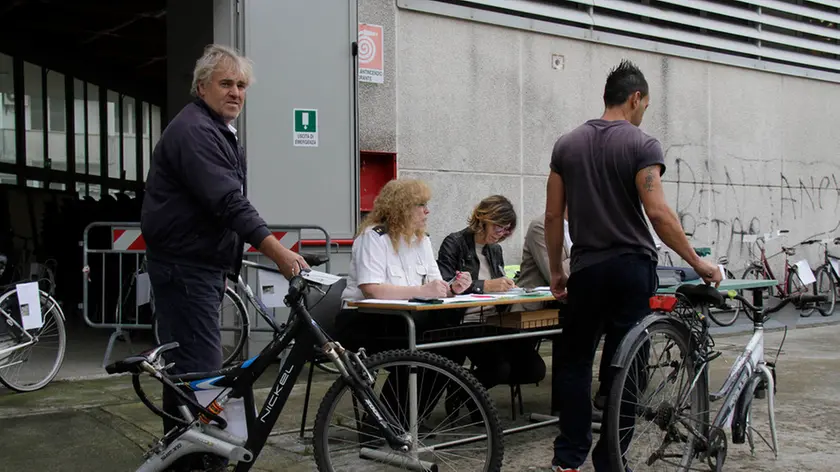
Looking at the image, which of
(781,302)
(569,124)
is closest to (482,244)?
(781,302)

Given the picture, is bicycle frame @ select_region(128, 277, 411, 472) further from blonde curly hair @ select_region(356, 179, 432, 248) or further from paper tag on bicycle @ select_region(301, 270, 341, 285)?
blonde curly hair @ select_region(356, 179, 432, 248)

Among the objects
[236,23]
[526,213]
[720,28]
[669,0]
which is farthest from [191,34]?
[720,28]

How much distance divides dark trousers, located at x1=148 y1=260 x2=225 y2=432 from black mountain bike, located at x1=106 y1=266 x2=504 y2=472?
0.07m

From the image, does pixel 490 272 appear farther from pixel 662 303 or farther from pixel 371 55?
pixel 371 55

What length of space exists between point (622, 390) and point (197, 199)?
183 centimetres

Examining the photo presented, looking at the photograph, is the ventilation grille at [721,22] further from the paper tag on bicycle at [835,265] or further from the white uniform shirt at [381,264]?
the white uniform shirt at [381,264]

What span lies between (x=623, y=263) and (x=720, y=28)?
27.3ft

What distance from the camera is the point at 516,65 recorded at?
346 inches

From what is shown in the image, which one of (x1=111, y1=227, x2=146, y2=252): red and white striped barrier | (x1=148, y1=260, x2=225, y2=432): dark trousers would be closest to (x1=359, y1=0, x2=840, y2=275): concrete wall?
(x1=111, y1=227, x2=146, y2=252): red and white striped barrier

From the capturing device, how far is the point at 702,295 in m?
3.56

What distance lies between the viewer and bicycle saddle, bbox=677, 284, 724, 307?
11.6 feet

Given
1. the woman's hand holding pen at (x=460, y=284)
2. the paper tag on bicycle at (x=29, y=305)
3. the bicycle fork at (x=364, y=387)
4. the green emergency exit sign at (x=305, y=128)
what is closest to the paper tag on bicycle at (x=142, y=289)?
the paper tag on bicycle at (x=29, y=305)

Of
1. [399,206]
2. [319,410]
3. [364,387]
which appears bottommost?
[319,410]

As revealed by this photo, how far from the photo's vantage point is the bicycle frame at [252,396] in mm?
3201
